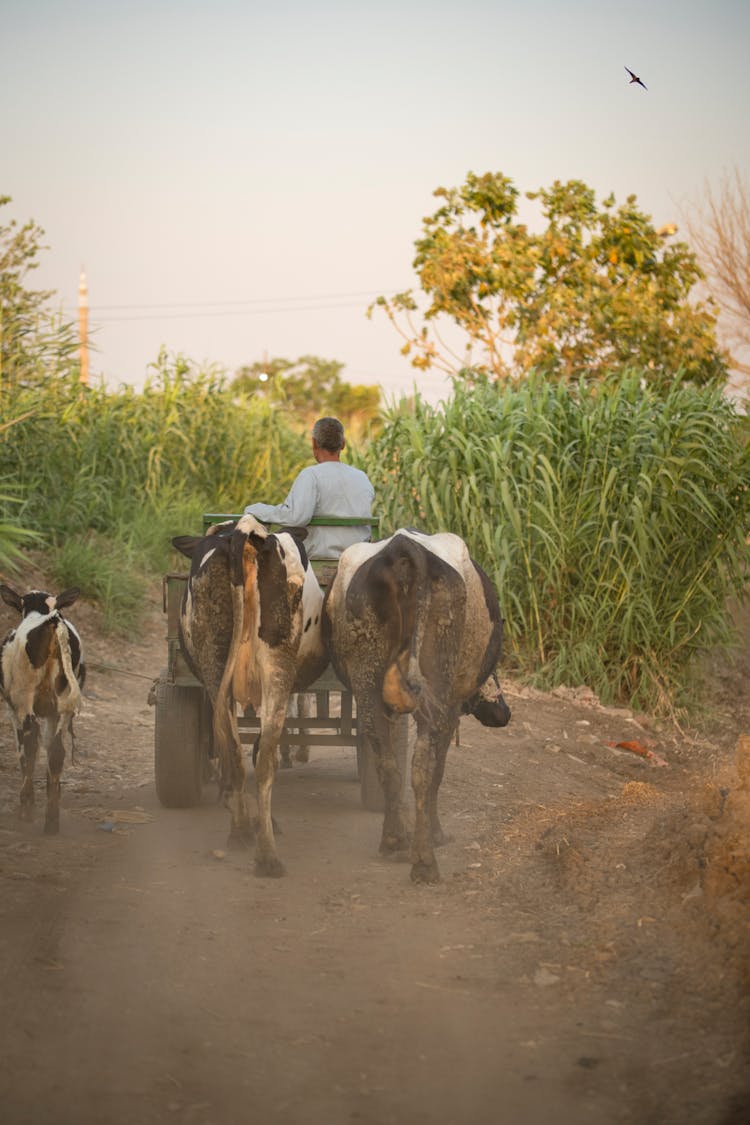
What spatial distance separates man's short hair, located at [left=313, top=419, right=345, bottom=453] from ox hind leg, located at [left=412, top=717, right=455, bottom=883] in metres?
2.02

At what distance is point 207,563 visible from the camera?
5754 mm

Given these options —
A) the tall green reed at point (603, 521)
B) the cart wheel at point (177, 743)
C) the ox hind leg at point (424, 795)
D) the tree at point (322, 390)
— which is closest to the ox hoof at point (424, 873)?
the ox hind leg at point (424, 795)

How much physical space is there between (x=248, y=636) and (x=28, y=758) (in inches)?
63.0

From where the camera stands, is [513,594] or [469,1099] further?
[513,594]

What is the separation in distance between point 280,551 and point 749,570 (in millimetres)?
6392

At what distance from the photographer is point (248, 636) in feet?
18.7

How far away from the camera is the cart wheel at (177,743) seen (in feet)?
21.7

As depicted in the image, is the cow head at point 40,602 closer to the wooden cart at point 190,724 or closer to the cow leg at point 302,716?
the wooden cart at point 190,724

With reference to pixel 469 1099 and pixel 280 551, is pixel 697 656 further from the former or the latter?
pixel 469 1099

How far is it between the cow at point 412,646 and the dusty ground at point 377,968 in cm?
38

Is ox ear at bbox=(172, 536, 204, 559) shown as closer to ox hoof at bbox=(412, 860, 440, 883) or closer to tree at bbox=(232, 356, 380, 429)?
ox hoof at bbox=(412, 860, 440, 883)

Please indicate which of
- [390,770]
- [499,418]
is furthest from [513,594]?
[390,770]

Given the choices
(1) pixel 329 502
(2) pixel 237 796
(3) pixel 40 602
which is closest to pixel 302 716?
(2) pixel 237 796

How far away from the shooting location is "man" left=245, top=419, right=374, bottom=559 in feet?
22.5
